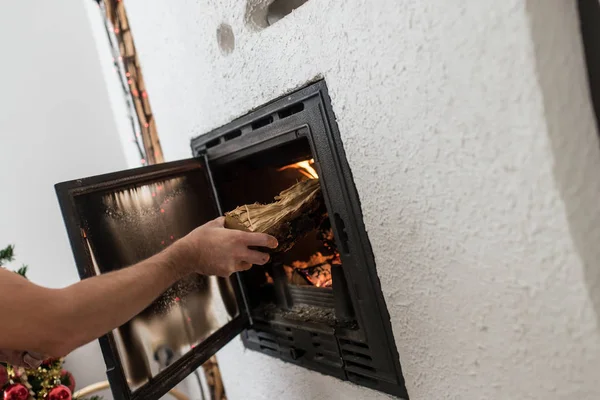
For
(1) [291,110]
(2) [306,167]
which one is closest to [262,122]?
(1) [291,110]

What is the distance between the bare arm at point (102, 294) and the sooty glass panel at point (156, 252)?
0.16 metres

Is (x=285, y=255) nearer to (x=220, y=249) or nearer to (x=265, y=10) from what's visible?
(x=220, y=249)

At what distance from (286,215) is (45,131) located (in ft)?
4.78

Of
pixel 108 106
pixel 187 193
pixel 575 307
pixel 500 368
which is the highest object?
pixel 108 106

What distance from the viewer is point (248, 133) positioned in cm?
103

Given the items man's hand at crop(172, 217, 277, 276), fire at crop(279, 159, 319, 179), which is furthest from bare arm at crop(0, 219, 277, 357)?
fire at crop(279, 159, 319, 179)

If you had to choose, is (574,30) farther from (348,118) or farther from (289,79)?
(289,79)

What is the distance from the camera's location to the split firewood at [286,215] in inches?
33.9

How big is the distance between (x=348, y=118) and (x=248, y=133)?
325 millimetres

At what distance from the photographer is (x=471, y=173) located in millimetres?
639

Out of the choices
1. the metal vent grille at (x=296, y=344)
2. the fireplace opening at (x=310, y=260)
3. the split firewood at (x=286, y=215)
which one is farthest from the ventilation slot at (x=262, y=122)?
the metal vent grille at (x=296, y=344)

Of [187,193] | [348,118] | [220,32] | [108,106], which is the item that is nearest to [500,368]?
[348,118]

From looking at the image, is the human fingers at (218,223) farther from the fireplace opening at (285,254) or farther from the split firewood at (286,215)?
the fireplace opening at (285,254)

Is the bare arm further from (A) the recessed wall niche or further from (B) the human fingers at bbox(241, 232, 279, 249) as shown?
(A) the recessed wall niche
